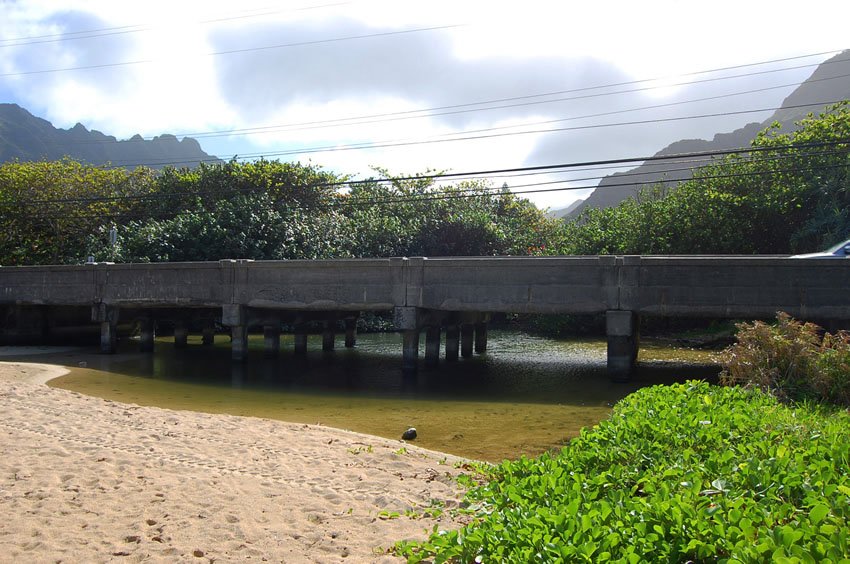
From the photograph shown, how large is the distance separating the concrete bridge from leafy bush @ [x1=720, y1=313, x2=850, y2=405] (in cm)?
535

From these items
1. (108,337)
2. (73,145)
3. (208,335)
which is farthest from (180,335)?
(73,145)

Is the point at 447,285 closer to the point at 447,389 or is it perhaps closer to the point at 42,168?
the point at 447,389

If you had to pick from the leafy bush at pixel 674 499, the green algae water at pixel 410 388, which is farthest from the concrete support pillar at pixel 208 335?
the leafy bush at pixel 674 499

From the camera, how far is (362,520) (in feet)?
21.6

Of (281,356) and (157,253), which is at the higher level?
(157,253)

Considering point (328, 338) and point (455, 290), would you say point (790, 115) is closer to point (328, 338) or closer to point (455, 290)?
point (328, 338)

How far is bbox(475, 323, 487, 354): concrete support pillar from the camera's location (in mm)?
26797

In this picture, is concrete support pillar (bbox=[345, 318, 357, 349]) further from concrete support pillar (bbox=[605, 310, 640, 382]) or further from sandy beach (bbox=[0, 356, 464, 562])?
sandy beach (bbox=[0, 356, 464, 562])

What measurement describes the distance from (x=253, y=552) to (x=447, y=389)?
41.1 feet

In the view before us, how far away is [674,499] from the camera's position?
4.04 metres

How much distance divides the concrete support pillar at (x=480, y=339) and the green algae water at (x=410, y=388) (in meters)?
0.88

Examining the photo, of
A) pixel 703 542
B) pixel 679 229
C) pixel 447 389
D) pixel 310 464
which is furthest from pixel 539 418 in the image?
pixel 679 229

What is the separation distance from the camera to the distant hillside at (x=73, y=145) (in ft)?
418

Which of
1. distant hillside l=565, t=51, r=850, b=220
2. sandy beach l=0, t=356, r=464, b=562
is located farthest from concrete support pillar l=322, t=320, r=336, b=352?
distant hillside l=565, t=51, r=850, b=220
